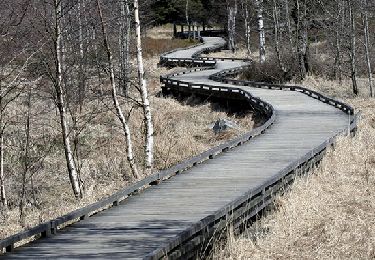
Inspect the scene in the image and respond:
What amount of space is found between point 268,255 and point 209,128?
1754 cm

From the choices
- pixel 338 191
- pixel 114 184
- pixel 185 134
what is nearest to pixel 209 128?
pixel 185 134

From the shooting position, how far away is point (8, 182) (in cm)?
2077

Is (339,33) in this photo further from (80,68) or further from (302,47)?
(80,68)

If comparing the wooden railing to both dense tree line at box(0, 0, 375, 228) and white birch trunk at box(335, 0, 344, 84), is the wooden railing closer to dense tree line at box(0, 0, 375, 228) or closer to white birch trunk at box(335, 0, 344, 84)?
dense tree line at box(0, 0, 375, 228)

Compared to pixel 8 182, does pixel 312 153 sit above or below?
above

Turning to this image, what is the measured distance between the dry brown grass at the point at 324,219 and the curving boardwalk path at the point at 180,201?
85cm

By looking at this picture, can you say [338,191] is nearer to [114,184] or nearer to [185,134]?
[114,184]

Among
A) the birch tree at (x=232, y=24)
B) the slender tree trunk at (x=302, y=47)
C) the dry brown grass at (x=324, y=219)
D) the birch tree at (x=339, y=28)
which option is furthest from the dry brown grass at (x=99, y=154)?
the birch tree at (x=232, y=24)

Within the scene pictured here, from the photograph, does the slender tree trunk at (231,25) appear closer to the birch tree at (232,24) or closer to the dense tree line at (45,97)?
the birch tree at (232,24)

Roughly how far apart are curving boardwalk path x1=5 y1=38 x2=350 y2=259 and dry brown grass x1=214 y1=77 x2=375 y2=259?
85 cm

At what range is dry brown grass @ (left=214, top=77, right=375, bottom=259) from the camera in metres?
9.52

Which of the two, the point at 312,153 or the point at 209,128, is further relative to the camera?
the point at 209,128

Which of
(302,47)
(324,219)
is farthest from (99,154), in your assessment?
(302,47)

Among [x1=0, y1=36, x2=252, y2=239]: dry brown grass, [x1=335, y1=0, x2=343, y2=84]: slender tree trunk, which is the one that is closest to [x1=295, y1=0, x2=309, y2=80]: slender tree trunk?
[x1=335, y1=0, x2=343, y2=84]: slender tree trunk
